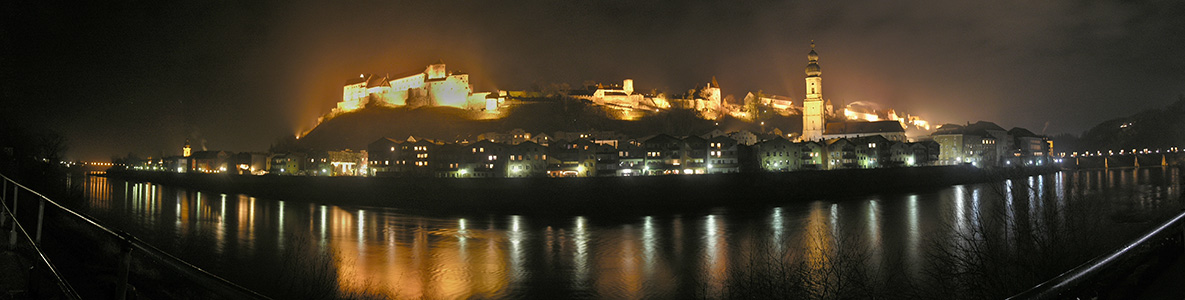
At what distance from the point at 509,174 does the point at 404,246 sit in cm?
2434

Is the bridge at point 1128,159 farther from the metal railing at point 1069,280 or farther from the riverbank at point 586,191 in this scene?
the metal railing at point 1069,280

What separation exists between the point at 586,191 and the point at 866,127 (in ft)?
139

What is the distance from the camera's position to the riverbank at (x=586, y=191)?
28.4 meters

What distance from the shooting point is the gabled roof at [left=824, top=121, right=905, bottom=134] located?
2336 inches

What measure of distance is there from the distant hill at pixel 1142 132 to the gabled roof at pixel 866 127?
2635cm

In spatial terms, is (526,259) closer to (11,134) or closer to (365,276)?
(365,276)

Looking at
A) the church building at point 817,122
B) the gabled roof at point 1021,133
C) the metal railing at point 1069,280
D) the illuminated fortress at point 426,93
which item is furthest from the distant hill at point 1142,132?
the metal railing at point 1069,280

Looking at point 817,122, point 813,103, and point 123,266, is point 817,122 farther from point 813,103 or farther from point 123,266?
point 123,266

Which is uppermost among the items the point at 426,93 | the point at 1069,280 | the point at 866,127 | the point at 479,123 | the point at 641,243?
the point at 426,93

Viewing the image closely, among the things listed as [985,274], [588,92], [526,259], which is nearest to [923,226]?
[526,259]

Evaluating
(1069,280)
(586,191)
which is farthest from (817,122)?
(1069,280)

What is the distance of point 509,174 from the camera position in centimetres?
4178

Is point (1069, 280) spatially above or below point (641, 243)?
above

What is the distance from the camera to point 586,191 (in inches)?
1152
